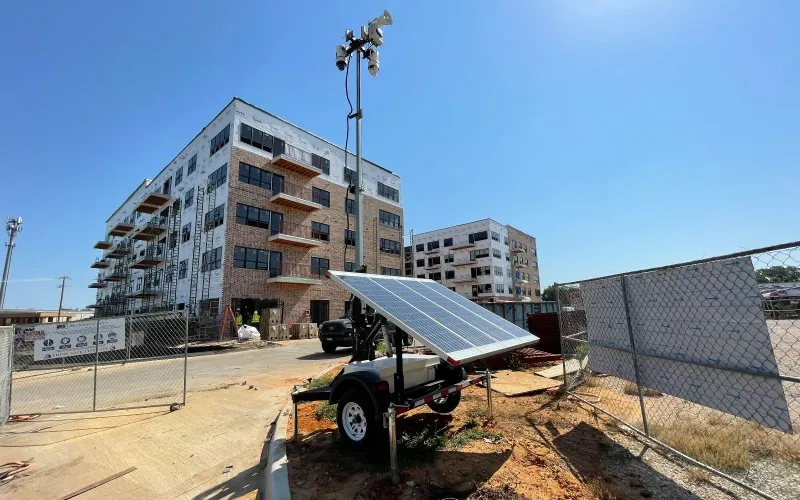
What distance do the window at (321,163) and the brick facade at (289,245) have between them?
1168mm

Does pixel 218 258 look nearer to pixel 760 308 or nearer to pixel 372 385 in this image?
pixel 372 385

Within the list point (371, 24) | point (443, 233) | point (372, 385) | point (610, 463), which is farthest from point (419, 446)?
point (443, 233)

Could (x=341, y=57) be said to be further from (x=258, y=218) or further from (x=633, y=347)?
(x=258, y=218)

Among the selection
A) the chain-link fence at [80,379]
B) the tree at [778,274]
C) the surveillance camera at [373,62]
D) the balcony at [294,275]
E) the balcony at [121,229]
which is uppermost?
the balcony at [121,229]

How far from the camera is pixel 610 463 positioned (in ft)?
13.4

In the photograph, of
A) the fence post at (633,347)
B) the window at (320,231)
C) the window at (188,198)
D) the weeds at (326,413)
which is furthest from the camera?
the window at (320,231)

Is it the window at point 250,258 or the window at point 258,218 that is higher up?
the window at point 258,218

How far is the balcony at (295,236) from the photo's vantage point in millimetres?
30062

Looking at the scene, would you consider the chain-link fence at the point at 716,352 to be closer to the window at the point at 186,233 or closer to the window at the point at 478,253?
the window at the point at 186,233

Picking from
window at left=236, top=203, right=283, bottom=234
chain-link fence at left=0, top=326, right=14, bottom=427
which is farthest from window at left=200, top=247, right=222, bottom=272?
chain-link fence at left=0, top=326, right=14, bottom=427

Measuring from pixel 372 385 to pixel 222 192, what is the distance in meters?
28.5

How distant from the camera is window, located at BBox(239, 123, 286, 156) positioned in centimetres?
2945

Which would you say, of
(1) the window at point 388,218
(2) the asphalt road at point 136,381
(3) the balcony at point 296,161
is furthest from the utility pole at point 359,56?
(1) the window at point 388,218

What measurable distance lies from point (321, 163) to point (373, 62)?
28196mm
